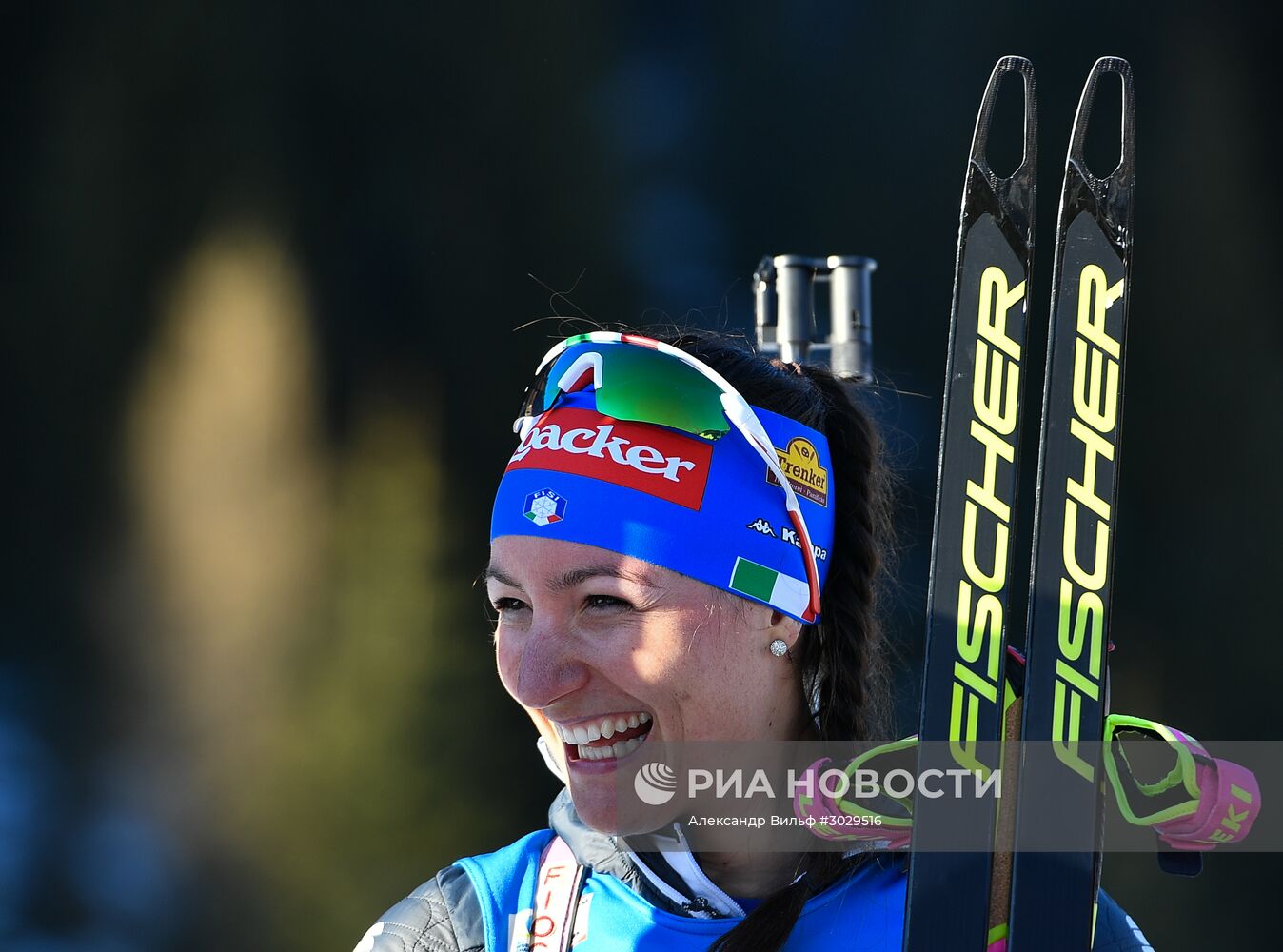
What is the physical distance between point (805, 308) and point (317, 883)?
88.5 inches

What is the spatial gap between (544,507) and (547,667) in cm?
18

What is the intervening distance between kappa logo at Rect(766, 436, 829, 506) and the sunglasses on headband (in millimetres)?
17

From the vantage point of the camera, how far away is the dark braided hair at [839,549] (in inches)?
60.5

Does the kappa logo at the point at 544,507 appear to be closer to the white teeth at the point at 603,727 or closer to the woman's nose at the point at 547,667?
the woman's nose at the point at 547,667

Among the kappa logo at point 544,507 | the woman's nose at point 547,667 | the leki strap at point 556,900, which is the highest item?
the kappa logo at point 544,507

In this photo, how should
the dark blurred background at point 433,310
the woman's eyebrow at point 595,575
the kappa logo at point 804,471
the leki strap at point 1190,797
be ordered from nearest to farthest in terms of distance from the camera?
the leki strap at point 1190,797
the woman's eyebrow at point 595,575
the kappa logo at point 804,471
the dark blurred background at point 433,310

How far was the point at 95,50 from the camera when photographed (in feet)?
12.7

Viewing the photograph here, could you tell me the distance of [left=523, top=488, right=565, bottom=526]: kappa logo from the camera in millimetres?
1440

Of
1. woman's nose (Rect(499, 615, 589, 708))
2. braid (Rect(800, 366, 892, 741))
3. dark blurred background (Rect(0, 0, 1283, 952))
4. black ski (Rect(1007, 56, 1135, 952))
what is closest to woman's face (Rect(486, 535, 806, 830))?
woman's nose (Rect(499, 615, 589, 708))

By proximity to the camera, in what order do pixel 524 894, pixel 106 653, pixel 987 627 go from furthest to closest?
1. pixel 106 653
2. pixel 524 894
3. pixel 987 627

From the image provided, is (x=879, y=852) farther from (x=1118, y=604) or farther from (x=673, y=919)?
(x=1118, y=604)

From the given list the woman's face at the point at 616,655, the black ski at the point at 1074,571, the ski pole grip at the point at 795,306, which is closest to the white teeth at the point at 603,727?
the woman's face at the point at 616,655

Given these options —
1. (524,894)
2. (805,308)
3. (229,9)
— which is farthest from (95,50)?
(524,894)

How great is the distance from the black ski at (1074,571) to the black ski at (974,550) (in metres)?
0.04
